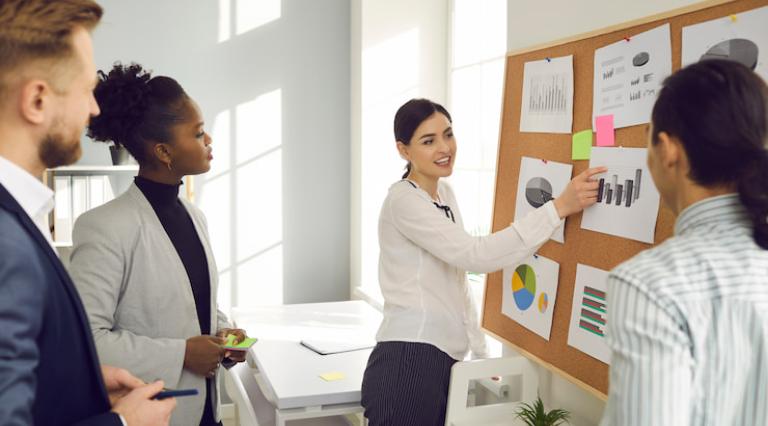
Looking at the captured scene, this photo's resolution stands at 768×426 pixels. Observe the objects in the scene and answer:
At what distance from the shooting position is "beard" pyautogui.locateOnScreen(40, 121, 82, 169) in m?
0.99

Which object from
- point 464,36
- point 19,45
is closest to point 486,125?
point 464,36

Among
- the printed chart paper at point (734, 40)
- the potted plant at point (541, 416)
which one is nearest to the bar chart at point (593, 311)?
the potted plant at point (541, 416)

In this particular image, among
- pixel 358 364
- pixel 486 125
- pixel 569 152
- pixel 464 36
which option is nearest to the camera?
pixel 569 152

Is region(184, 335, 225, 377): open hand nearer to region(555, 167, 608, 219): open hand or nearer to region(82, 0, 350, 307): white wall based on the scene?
region(555, 167, 608, 219): open hand

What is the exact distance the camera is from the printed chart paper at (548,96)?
6.11ft

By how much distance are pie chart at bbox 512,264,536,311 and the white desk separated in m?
0.61

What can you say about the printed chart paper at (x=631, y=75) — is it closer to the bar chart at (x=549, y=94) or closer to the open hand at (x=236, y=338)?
the bar chart at (x=549, y=94)

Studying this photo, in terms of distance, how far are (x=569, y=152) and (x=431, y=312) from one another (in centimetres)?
62

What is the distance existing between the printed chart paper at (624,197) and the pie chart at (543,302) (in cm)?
29

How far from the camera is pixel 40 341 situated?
0.91 meters

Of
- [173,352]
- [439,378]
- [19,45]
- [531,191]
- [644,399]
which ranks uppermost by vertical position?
[19,45]

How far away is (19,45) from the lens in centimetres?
95

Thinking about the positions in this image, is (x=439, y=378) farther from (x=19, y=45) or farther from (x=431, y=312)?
(x=19, y=45)

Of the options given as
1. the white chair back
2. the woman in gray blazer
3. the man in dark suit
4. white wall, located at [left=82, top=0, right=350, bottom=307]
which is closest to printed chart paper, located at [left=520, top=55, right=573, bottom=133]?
the white chair back
